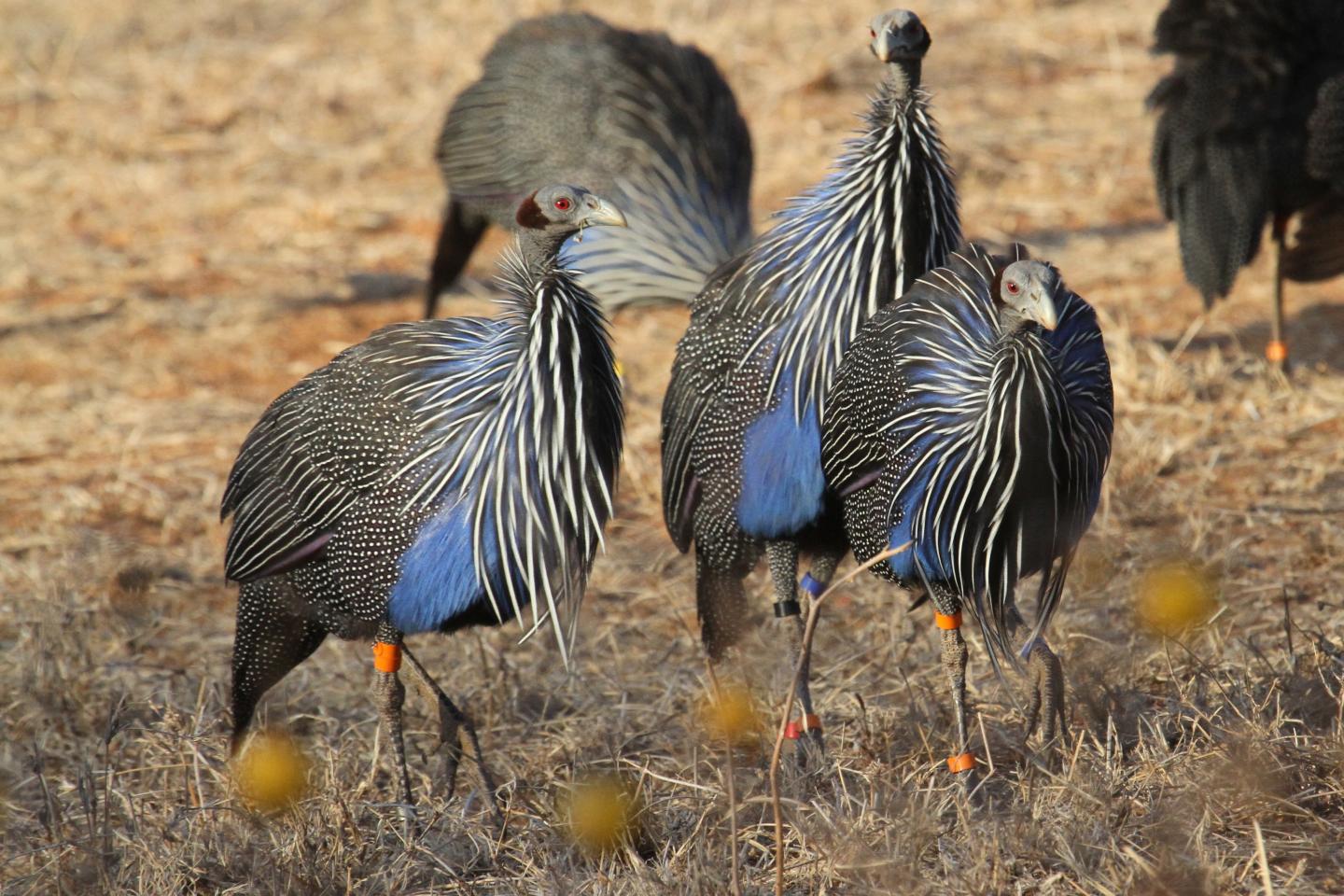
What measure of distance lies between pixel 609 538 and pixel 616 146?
138 cm

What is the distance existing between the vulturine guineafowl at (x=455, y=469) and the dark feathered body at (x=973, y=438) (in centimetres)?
54

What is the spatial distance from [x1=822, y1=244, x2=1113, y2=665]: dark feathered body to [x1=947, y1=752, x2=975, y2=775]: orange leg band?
0.73 feet

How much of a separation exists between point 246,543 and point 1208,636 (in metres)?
2.14

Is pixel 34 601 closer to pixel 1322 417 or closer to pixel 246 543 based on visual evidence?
pixel 246 543

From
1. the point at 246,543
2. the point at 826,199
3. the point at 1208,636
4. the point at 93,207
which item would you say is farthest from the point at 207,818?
the point at 93,207

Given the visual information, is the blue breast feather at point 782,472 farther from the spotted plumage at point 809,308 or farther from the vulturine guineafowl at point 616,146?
the vulturine guineafowl at point 616,146

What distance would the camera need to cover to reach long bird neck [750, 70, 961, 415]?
11.7 feet

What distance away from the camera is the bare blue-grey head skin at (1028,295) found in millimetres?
2893

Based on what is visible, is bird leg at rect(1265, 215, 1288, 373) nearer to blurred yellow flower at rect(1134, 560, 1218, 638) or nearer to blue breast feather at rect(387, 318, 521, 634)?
blurred yellow flower at rect(1134, 560, 1218, 638)

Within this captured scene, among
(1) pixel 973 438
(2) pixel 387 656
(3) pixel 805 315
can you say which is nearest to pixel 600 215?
(3) pixel 805 315

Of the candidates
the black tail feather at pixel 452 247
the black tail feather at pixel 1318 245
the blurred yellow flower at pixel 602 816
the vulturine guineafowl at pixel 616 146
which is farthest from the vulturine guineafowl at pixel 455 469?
the black tail feather at pixel 1318 245

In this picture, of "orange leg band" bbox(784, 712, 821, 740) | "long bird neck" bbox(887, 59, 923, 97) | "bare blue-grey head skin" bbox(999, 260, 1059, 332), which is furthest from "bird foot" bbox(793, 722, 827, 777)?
"long bird neck" bbox(887, 59, 923, 97)

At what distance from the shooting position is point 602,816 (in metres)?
3.13

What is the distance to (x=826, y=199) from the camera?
3.67 metres
